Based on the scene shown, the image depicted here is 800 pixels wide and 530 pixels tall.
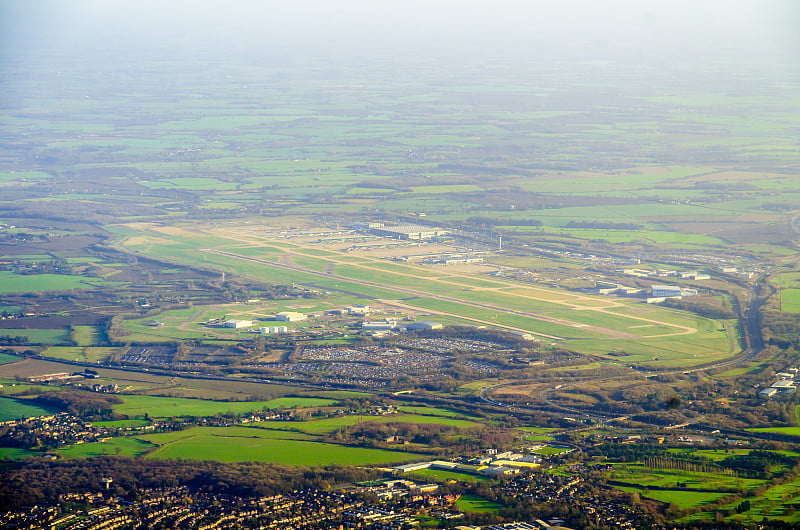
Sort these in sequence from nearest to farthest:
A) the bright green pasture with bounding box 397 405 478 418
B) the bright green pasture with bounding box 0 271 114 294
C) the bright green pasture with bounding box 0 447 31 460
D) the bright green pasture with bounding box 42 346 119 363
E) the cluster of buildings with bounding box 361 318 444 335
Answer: the bright green pasture with bounding box 0 447 31 460
the bright green pasture with bounding box 397 405 478 418
the bright green pasture with bounding box 42 346 119 363
the cluster of buildings with bounding box 361 318 444 335
the bright green pasture with bounding box 0 271 114 294

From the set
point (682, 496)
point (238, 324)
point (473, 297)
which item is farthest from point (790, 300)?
point (682, 496)

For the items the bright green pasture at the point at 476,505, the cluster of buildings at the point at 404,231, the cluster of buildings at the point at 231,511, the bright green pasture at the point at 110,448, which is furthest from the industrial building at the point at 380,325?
the cluster of buildings at the point at 404,231

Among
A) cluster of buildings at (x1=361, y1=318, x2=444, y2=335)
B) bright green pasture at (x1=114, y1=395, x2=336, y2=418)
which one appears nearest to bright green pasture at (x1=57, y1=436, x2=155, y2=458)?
bright green pasture at (x1=114, y1=395, x2=336, y2=418)

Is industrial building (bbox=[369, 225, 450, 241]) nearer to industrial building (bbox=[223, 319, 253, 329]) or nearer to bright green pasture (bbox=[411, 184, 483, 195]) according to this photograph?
bright green pasture (bbox=[411, 184, 483, 195])

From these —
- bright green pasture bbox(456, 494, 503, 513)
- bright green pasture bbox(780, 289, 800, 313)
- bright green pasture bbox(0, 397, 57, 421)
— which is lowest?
bright green pasture bbox(456, 494, 503, 513)

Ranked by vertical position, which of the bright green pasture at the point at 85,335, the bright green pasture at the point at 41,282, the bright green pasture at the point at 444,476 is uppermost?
the bright green pasture at the point at 41,282

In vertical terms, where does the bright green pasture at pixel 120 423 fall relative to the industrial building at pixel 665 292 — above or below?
below

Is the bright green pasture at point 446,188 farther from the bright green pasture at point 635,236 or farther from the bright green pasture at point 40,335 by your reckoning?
the bright green pasture at point 40,335

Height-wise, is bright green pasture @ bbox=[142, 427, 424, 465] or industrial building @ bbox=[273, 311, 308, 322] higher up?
industrial building @ bbox=[273, 311, 308, 322]
